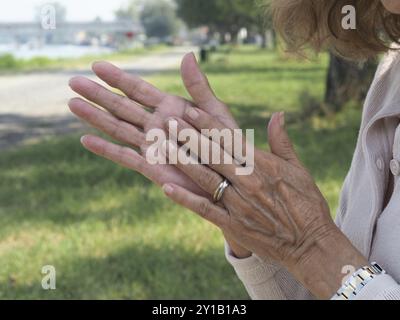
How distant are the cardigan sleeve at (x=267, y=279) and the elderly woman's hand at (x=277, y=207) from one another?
0.54ft

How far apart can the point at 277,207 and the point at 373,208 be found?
0.67 ft

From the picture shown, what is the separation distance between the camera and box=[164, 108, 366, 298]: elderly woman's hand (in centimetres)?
112

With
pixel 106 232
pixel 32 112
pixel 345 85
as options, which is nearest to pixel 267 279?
pixel 106 232

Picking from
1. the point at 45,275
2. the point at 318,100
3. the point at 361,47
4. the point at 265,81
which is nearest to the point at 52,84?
the point at 265,81

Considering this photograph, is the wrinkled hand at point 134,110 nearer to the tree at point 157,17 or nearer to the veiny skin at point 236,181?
the veiny skin at point 236,181

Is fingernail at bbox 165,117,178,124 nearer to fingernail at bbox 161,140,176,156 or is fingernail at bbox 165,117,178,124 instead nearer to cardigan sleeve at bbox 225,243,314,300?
fingernail at bbox 161,140,176,156

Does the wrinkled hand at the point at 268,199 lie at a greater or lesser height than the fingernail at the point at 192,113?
lesser

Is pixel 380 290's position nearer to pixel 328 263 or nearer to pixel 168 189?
pixel 328 263

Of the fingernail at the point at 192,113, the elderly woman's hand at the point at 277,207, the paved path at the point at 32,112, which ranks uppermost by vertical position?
the fingernail at the point at 192,113

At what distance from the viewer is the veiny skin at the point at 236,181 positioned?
3.70 feet

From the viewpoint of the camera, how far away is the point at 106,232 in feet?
13.1

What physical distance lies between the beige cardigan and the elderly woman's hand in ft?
0.22

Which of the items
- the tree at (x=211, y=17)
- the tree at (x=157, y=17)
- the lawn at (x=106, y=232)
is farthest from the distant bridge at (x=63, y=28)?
the tree at (x=157, y=17)
